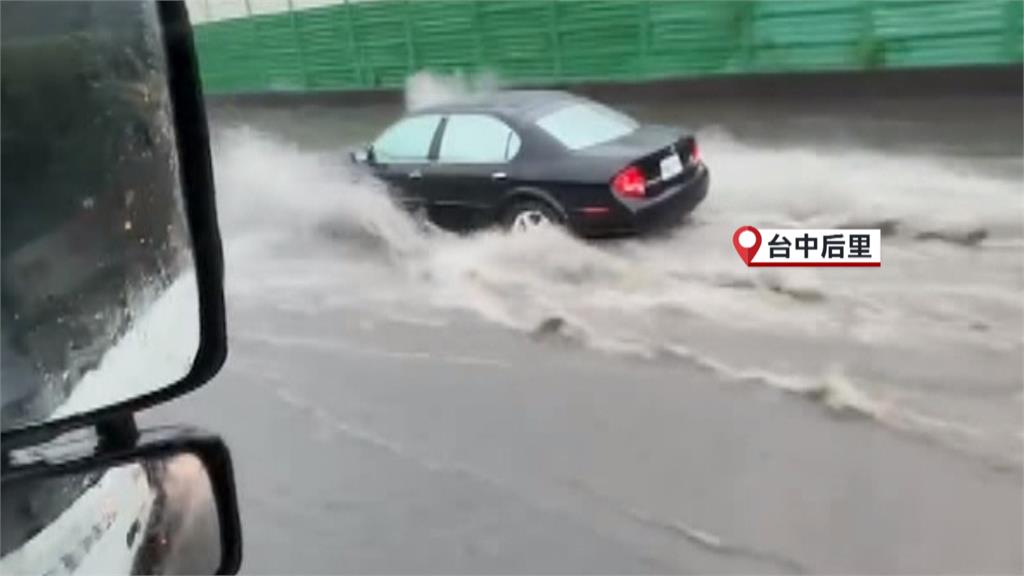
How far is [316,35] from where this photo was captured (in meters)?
1.47

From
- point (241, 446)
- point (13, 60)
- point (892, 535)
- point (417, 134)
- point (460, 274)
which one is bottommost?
point (892, 535)

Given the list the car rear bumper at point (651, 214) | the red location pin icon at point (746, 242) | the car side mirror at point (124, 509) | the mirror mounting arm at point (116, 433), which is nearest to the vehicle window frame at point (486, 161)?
the car rear bumper at point (651, 214)

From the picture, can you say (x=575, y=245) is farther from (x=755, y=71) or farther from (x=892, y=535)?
(x=892, y=535)

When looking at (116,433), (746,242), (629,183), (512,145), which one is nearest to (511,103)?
(512,145)

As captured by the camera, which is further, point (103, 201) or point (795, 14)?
point (795, 14)

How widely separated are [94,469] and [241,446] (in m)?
0.87

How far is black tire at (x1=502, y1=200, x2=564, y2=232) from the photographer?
1.43 metres

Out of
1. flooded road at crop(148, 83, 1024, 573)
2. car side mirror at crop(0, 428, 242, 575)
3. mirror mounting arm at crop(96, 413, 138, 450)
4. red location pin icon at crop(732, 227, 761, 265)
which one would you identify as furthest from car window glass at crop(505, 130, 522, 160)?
mirror mounting arm at crop(96, 413, 138, 450)

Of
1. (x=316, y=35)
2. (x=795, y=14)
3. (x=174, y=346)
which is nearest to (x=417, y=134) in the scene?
(x=316, y=35)

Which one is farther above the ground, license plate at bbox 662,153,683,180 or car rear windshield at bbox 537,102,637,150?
car rear windshield at bbox 537,102,637,150

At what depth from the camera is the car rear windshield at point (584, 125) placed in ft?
4.68

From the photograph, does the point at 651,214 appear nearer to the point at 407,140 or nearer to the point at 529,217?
the point at 529,217

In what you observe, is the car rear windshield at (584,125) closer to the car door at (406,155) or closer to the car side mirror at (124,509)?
the car door at (406,155)

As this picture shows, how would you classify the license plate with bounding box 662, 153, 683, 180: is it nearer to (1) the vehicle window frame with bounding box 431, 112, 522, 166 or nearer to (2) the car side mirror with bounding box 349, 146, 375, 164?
(1) the vehicle window frame with bounding box 431, 112, 522, 166
